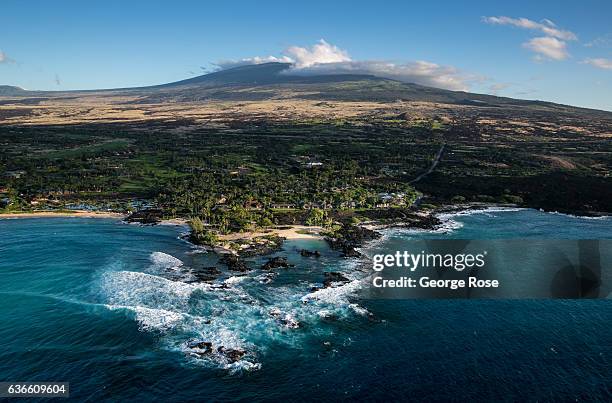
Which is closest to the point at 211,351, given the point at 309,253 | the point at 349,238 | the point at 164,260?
the point at 164,260

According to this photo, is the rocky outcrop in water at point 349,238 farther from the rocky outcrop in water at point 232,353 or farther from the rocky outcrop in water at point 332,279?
the rocky outcrop in water at point 232,353

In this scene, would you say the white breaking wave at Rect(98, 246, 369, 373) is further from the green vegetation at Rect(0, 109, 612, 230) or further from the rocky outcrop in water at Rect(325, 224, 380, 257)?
Answer: the green vegetation at Rect(0, 109, 612, 230)

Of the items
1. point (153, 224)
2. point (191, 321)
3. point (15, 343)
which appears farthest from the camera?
point (153, 224)

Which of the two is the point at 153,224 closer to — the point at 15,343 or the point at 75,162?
the point at 15,343

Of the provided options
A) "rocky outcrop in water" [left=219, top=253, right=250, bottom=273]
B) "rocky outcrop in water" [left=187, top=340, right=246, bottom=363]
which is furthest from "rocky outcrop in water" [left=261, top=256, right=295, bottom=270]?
"rocky outcrop in water" [left=187, top=340, right=246, bottom=363]

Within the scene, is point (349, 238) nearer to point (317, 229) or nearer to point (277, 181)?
point (317, 229)

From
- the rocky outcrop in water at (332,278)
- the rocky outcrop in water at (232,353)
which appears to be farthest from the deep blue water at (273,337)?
the rocky outcrop in water at (332,278)

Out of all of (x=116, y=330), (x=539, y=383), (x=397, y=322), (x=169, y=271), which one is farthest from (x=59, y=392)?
(x=539, y=383)

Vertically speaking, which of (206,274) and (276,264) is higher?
(276,264)
